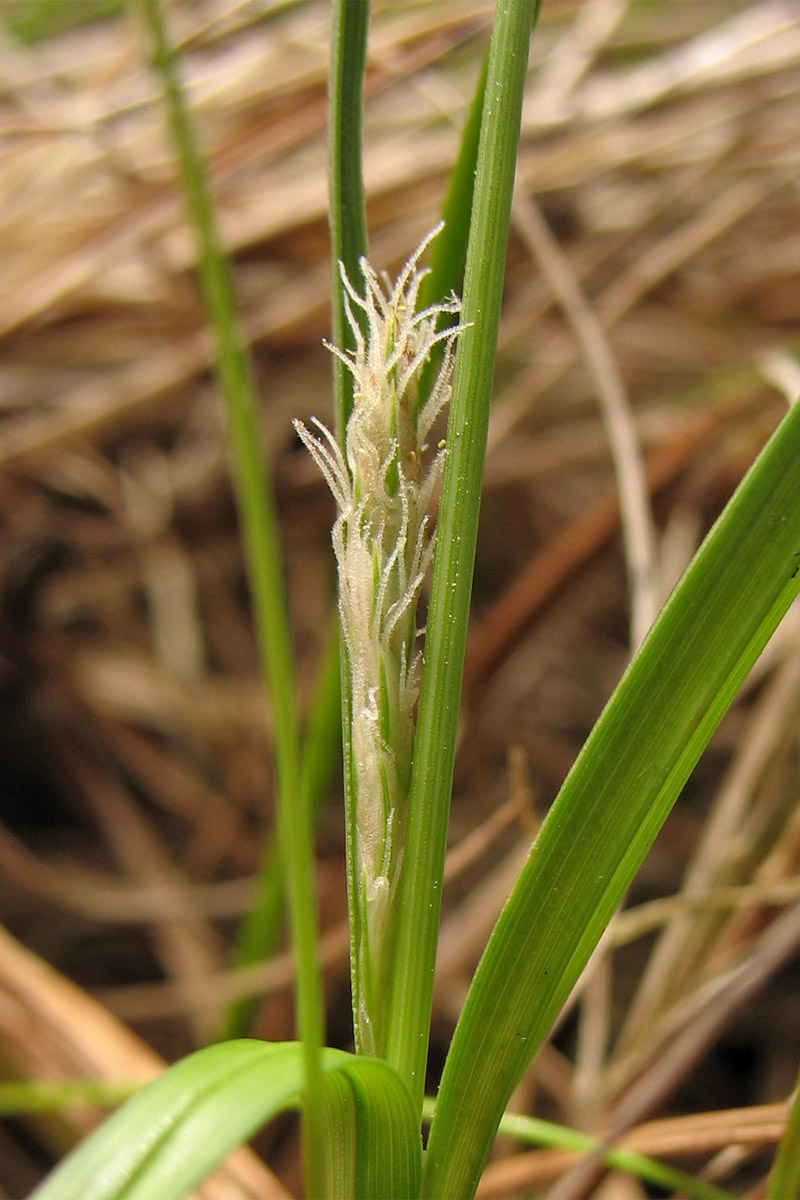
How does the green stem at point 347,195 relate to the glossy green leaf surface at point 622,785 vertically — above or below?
above

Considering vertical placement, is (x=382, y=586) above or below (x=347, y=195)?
below

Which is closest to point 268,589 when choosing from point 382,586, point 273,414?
point 382,586

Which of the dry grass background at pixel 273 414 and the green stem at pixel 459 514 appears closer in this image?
the green stem at pixel 459 514

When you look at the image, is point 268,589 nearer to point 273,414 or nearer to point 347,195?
point 347,195

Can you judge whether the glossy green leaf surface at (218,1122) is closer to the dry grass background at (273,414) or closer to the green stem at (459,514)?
the green stem at (459,514)

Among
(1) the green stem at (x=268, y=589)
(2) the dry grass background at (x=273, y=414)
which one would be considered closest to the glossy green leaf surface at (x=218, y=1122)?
(1) the green stem at (x=268, y=589)

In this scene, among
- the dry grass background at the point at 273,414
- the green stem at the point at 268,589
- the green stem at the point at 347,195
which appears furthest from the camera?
the dry grass background at the point at 273,414
